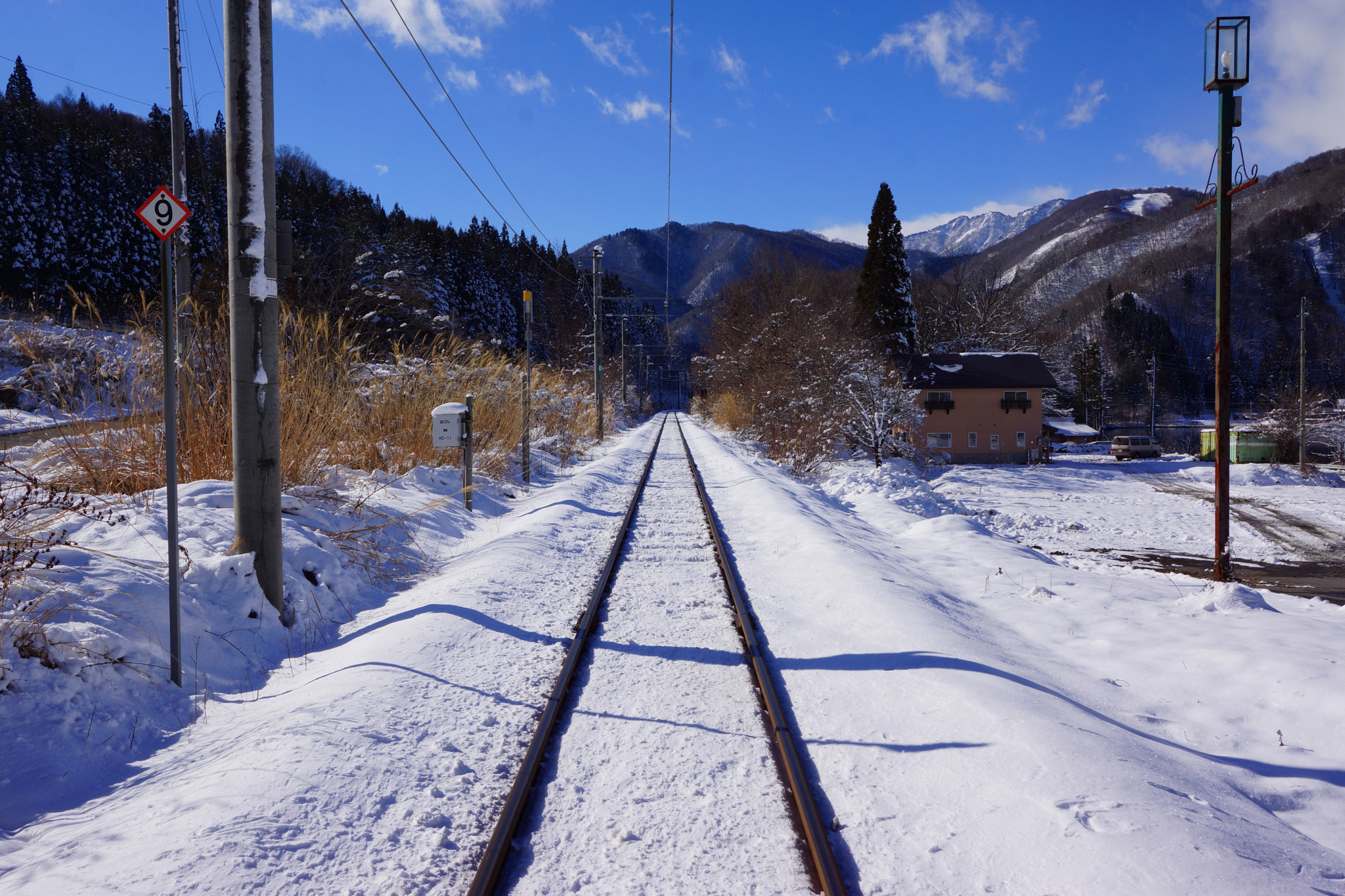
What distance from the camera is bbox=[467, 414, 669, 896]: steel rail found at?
2.21m

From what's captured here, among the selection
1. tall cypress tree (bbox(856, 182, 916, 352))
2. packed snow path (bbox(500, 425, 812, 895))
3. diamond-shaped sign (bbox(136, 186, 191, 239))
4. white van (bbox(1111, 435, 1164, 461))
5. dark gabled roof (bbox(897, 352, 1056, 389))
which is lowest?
white van (bbox(1111, 435, 1164, 461))

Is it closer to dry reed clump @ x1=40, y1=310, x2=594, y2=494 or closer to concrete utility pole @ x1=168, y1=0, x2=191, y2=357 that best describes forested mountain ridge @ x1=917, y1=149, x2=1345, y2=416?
dry reed clump @ x1=40, y1=310, x2=594, y2=494

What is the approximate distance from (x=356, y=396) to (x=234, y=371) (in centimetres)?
471

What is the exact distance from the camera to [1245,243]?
139 meters

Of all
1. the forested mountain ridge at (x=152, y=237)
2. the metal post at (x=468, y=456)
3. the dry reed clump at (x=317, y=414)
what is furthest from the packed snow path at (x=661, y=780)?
the forested mountain ridge at (x=152, y=237)

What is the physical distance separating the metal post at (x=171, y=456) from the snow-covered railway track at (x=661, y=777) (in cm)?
204

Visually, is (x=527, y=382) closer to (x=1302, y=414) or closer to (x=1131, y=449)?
(x=1302, y=414)

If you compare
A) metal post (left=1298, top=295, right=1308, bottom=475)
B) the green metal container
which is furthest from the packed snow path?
the green metal container

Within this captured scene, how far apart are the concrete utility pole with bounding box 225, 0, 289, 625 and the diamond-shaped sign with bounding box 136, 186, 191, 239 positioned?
3.54ft

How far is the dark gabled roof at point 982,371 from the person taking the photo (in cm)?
4497

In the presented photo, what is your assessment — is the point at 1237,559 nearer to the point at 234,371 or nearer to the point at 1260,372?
the point at 234,371

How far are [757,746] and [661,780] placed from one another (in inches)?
21.9

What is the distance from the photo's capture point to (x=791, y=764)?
291 centimetres

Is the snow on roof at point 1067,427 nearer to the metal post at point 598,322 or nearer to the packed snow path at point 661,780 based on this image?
the metal post at point 598,322
